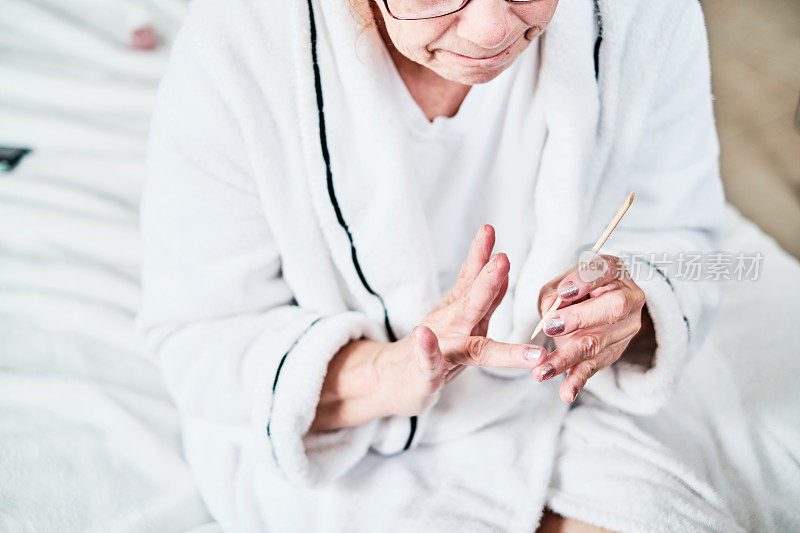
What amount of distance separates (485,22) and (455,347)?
0.32 metres

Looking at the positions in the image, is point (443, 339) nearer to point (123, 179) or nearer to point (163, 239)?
point (163, 239)

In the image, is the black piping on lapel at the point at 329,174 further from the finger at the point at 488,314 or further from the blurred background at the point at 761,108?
the blurred background at the point at 761,108

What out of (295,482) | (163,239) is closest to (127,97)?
(163,239)

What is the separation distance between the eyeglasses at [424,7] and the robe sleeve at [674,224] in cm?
38

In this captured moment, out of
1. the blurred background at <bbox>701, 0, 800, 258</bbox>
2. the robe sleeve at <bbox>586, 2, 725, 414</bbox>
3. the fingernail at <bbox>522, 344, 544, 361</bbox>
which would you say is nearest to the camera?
the fingernail at <bbox>522, 344, 544, 361</bbox>

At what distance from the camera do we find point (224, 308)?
877 millimetres

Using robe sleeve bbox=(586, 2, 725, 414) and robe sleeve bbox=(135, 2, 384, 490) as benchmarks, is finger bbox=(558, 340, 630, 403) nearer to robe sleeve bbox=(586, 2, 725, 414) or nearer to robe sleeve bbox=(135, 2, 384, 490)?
robe sleeve bbox=(586, 2, 725, 414)

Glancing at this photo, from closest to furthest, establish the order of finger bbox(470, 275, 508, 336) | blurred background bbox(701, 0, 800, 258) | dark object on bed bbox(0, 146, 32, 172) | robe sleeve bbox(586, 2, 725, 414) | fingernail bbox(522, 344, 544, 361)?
fingernail bbox(522, 344, 544, 361) < finger bbox(470, 275, 508, 336) < robe sleeve bbox(586, 2, 725, 414) < dark object on bed bbox(0, 146, 32, 172) < blurred background bbox(701, 0, 800, 258)

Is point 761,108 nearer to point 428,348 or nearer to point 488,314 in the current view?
point 488,314


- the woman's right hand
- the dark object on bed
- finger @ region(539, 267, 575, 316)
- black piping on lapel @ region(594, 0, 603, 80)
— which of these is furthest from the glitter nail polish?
the dark object on bed

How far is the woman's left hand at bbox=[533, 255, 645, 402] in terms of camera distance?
659mm

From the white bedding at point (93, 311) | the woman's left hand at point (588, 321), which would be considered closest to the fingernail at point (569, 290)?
the woman's left hand at point (588, 321)

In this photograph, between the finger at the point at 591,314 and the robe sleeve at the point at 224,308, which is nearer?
the finger at the point at 591,314

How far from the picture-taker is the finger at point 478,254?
0.67m
